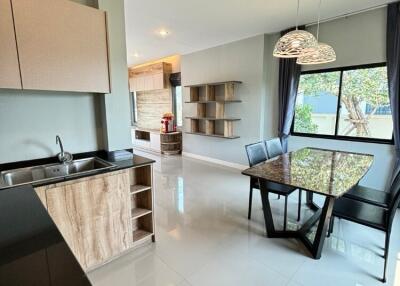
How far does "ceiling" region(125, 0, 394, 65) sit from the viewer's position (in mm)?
2908

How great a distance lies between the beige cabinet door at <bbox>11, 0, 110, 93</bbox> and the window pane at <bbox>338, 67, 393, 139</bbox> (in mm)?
3491

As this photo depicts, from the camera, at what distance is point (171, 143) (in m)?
6.35

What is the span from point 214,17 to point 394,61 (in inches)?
99.7

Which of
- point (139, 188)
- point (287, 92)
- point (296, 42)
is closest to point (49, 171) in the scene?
point (139, 188)

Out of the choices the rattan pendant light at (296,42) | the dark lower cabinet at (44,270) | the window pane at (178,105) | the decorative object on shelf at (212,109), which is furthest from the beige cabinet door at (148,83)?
the dark lower cabinet at (44,270)

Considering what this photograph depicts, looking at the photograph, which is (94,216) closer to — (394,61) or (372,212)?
(372,212)

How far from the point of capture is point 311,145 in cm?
391

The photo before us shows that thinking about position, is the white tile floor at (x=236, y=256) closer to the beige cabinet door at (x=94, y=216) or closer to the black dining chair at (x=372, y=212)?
the beige cabinet door at (x=94, y=216)

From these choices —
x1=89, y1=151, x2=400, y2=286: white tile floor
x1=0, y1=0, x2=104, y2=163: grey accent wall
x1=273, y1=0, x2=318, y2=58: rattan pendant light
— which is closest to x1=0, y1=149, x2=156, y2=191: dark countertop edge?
x1=0, y1=0, x2=104, y2=163: grey accent wall

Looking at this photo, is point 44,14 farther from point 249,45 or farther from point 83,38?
point 249,45

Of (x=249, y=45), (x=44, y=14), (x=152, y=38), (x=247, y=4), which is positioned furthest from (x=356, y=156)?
(x=152, y=38)

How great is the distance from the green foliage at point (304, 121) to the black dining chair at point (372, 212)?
6.38ft

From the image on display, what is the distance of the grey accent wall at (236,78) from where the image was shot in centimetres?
435

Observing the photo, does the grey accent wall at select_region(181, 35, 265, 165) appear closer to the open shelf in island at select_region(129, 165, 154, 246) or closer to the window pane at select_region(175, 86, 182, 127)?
the window pane at select_region(175, 86, 182, 127)
